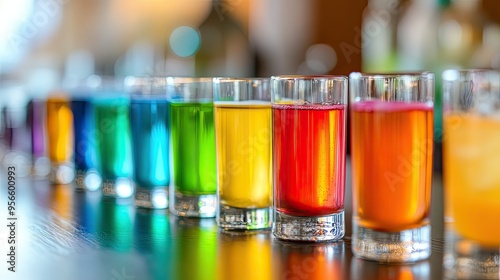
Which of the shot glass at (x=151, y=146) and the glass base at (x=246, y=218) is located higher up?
the shot glass at (x=151, y=146)

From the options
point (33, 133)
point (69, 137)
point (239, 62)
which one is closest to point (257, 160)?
point (69, 137)

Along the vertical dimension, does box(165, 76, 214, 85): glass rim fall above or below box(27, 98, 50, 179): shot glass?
above

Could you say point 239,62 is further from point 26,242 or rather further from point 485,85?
point 485,85

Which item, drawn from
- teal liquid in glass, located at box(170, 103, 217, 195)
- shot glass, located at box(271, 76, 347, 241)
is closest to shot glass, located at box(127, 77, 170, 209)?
teal liquid in glass, located at box(170, 103, 217, 195)

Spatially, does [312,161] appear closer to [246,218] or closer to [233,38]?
[246,218]

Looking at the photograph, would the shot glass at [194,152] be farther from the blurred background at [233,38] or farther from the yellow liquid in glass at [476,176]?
the blurred background at [233,38]

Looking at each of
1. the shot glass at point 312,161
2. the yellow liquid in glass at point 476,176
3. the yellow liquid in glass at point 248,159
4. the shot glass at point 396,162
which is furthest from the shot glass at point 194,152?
the yellow liquid in glass at point 476,176

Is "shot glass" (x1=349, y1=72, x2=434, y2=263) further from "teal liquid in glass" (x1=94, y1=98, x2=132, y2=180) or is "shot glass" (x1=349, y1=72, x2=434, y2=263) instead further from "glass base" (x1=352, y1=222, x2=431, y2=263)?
"teal liquid in glass" (x1=94, y1=98, x2=132, y2=180)
